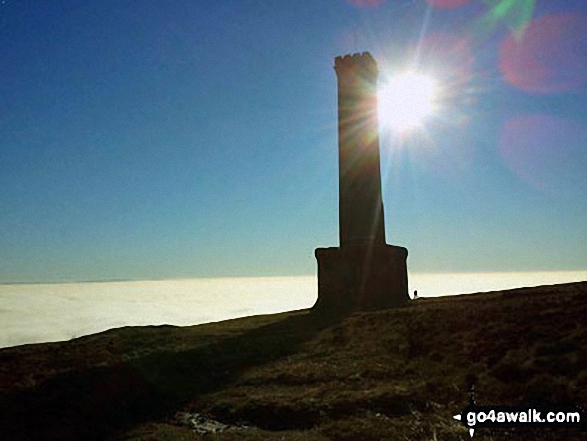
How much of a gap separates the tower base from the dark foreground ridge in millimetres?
7384

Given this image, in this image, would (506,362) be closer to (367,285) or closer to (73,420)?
(73,420)

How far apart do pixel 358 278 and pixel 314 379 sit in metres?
15.0

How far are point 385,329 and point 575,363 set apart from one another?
9122mm

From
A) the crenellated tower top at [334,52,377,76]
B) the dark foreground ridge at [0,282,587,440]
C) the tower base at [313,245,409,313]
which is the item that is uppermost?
the crenellated tower top at [334,52,377,76]

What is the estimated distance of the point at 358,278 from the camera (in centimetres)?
2962

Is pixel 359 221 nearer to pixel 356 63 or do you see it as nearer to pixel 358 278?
pixel 358 278

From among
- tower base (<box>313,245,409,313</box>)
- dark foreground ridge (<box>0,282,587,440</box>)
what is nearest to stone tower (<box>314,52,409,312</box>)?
tower base (<box>313,245,409,313</box>)

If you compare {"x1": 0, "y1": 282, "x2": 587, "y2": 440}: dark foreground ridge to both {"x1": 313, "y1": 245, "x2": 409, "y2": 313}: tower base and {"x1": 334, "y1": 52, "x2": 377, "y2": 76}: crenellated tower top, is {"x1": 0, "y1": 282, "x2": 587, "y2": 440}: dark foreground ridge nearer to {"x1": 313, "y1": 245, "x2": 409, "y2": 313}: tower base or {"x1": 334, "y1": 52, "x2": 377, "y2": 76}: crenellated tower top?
{"x1": 313, "y1": 245, "x2": 409, "y2": 313}: tower base

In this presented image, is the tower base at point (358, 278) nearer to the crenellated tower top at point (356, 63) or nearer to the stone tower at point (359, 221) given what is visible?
the stone tower at point (359, 221)

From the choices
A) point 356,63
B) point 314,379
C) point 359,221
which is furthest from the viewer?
point 356,63

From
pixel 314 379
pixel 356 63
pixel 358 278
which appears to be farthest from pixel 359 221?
pixel 314 379

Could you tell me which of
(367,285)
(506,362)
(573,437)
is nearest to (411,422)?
(573,437)

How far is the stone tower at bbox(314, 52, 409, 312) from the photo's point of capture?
29.9 metres

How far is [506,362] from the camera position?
43.5ft
